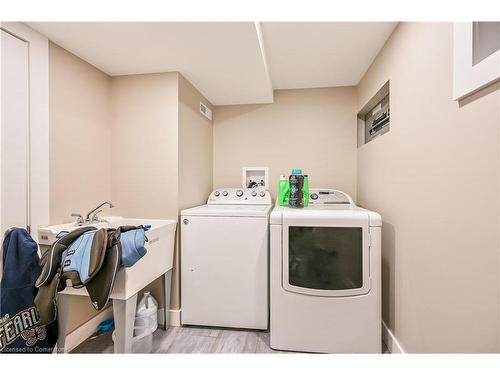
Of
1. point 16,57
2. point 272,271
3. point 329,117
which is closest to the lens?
point 16,57

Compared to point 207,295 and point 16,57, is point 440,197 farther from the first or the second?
point 16,57

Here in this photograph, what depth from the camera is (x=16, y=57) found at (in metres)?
1.25

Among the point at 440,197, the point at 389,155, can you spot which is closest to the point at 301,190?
the point at 389,155

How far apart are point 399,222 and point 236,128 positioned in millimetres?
1887

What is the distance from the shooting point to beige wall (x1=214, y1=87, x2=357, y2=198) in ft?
7.95

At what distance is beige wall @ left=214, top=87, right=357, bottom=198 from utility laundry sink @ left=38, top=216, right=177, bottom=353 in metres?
1.15

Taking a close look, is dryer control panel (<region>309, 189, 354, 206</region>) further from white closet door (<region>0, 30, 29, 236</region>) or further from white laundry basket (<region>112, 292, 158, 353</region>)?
white closet door (<region>0, 30, 29, 236</region>)

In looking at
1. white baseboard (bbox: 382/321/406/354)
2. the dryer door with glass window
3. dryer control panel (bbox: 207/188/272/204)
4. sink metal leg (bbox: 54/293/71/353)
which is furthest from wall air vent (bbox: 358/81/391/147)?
sink metal leg (bbox: 54/293/71/353)

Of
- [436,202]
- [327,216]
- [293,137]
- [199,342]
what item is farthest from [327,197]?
[199,342]

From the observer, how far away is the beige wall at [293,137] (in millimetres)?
2422

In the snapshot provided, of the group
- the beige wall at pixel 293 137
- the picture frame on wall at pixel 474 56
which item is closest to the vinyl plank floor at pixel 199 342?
the beige wall at pixel 293 137

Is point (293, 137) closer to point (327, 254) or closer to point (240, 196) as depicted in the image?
point (240, 196)

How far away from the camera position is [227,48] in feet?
4.84

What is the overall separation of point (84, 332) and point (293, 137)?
2530mm
